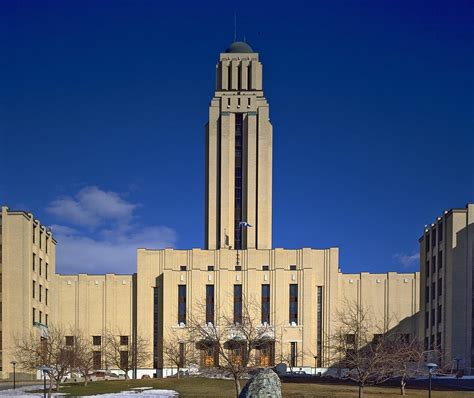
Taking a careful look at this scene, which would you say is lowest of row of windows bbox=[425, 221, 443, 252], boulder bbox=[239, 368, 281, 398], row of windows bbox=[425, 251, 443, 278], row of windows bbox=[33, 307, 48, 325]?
row of windows bbox=[33, 307, 48, 325]

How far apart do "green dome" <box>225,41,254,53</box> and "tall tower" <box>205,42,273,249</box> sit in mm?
6335

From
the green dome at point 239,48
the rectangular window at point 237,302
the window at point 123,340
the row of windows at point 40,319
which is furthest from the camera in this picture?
the green dome at point 239,48

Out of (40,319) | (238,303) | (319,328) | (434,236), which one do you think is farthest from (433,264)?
(40,319)

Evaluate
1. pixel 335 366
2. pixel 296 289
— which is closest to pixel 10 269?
pixel 296 289

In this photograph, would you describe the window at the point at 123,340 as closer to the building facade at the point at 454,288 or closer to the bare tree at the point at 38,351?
the bare tree at the point at 38,351

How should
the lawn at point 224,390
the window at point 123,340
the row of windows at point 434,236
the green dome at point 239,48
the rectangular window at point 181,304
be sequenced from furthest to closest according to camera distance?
the green dome at point 239,48 < the window at point 123,340 < the rectangular window at point 181,304 < the row of windows at point 434,236 < the lawn at point 224,390

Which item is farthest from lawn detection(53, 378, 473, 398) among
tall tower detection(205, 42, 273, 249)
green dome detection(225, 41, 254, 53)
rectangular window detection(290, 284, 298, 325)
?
green dome detection(225, 41, 254, 53)

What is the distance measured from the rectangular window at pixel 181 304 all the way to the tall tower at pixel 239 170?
9.75 m

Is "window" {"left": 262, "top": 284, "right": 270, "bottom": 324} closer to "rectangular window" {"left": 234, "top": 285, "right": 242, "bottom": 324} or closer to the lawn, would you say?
"rectangular window" {"left": 234, "top": 285, "right": 242, "bottom": 324}

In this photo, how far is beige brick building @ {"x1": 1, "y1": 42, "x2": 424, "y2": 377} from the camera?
88000 millimetres

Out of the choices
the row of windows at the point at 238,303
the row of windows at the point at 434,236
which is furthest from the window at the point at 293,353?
the row of windows at the point at 434,236

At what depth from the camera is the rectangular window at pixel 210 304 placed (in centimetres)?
9044

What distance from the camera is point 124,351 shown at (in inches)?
3625

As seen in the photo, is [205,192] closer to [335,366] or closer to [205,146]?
[205,146]
